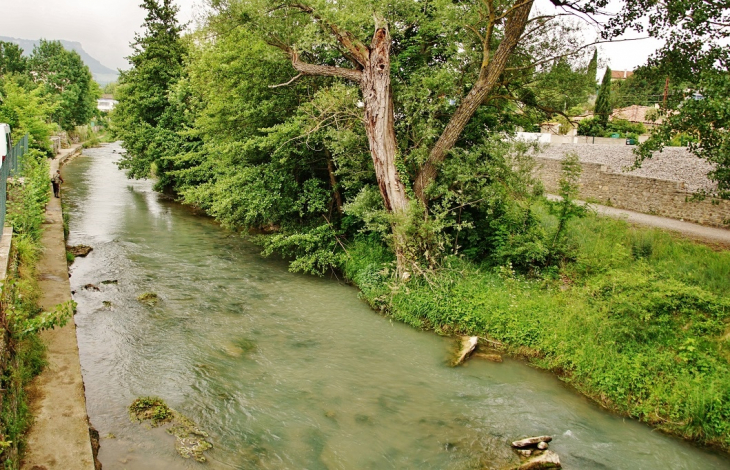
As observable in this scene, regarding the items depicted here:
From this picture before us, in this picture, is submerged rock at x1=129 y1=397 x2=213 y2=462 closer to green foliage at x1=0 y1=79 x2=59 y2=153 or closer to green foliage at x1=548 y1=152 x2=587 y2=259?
green foliage at x1=548 y1=152 x2=587 y2=259

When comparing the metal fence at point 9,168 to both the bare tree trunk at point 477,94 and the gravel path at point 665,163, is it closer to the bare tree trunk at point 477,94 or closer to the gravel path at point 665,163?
the bare tree trunk at point 477,94

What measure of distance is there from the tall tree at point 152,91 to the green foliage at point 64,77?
31.5 m

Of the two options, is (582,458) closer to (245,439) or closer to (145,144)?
(245,439)

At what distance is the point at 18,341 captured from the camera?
6.10 metres

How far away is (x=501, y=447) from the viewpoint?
685 cm

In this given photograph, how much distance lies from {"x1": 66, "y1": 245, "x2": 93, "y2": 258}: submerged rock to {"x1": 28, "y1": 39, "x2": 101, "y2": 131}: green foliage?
139 feet

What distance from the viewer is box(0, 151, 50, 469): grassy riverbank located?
4.73 meters

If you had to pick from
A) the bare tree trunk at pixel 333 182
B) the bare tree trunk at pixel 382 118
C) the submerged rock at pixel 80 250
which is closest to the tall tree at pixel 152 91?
the submerged rock at pixel 80 250

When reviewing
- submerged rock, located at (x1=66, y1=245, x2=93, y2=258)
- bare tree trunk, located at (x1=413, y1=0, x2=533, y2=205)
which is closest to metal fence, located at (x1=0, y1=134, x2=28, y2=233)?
submerged rock, located at (x1=66, y1=245, x2=93, y2=258)

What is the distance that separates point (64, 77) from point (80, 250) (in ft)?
164

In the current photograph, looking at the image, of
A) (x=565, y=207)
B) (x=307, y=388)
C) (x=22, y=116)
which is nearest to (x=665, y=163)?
(x=565, y=207)

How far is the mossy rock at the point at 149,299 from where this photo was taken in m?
11.1

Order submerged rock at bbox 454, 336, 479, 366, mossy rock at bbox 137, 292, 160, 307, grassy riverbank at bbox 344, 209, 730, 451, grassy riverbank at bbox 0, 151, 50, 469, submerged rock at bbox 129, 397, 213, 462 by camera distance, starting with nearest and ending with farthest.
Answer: grassy riverbank at bbox 0, 151, 50, 469
submerged rock at bbox 129, 397, 213, 462
grassy riverbank at bbox 344, 209, 730, 451
submerged rock at bbox 454, 336, 479, 366
mossy rock at bbox 137, 292, 160, 307

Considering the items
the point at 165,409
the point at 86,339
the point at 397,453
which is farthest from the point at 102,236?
the point at 397,453
